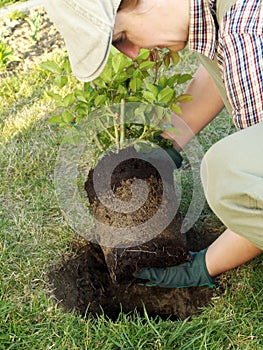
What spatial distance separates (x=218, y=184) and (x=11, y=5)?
2831 millimetres

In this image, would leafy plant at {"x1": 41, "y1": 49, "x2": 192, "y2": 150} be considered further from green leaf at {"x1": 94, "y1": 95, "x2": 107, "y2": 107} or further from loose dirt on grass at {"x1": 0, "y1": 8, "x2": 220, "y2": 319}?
loose dirt on grass at {"x1": 0, "y1": 8, "x2": 220, "y2": 319}

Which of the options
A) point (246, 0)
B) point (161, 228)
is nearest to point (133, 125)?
point (161, 228)

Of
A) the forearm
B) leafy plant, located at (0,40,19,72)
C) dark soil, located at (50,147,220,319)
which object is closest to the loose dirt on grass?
dark soil, located at (50,147,220,319)

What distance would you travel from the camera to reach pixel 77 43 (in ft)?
4.99

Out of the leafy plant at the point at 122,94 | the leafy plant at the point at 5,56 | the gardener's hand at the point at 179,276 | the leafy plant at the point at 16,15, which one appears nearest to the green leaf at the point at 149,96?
the leafy plant at the point at 122,94

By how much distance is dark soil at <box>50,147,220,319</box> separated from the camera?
190 cm

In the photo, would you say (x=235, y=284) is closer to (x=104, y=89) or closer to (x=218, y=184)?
(x=218, y=184)

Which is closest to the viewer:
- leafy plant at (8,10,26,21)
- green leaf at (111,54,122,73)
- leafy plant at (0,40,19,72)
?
green leaf at (111,54,122,73)

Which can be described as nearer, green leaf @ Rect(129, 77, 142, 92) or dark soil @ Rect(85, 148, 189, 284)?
green leaf @ Rect(129, 77, 142, 92)

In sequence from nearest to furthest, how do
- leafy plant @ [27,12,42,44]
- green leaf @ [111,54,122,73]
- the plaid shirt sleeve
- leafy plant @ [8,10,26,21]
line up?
the plaid shirt sleeve
green leaf @ [111,54,122,73]
leafy plant @ [27,12,42,44]
leafy plant @ [8,10,26,21]

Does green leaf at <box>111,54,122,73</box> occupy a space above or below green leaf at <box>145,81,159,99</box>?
above

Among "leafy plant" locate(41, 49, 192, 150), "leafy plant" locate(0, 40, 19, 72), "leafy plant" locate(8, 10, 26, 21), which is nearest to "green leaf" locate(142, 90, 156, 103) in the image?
"leafy plant" locate(41, 49, 192, 150)

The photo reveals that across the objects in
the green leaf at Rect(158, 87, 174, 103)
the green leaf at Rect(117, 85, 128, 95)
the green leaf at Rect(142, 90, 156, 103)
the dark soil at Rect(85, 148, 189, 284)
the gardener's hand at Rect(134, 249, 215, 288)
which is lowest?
the gardener's hand at Rect(134, 249, 215, 288)

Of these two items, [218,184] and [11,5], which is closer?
[218,184]
